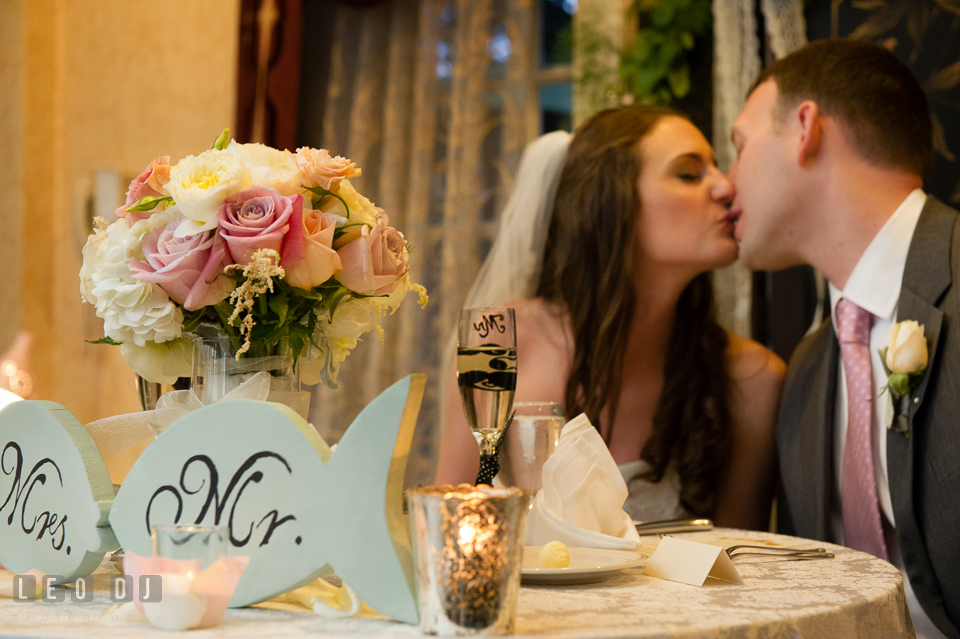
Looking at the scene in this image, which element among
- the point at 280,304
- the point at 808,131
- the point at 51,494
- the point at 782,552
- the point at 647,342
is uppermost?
the point at 808,131

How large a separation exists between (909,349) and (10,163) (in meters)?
4.06

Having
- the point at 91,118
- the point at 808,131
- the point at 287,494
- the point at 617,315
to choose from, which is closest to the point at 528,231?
the point at 617,315

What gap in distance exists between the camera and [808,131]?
80.6 inches

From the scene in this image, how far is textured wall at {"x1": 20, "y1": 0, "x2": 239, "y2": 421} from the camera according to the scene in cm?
415

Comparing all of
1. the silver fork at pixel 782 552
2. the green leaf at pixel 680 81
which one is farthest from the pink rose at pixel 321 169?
the green leaf at pixel 680 81

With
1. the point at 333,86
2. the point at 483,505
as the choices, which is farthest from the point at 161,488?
the point at 333,86

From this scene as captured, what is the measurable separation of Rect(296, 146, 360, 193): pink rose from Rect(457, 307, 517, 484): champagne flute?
0.23 metres

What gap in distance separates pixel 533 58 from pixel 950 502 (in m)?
2.49

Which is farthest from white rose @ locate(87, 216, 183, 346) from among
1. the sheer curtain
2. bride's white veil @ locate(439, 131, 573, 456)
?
the sheer curtain

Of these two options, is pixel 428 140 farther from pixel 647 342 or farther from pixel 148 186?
pixel 148 186

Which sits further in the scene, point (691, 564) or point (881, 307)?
point (881, 307)

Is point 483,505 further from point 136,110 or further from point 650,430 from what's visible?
Answer: point 136,110

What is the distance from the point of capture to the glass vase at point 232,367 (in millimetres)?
979

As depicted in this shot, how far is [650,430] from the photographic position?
228cm
